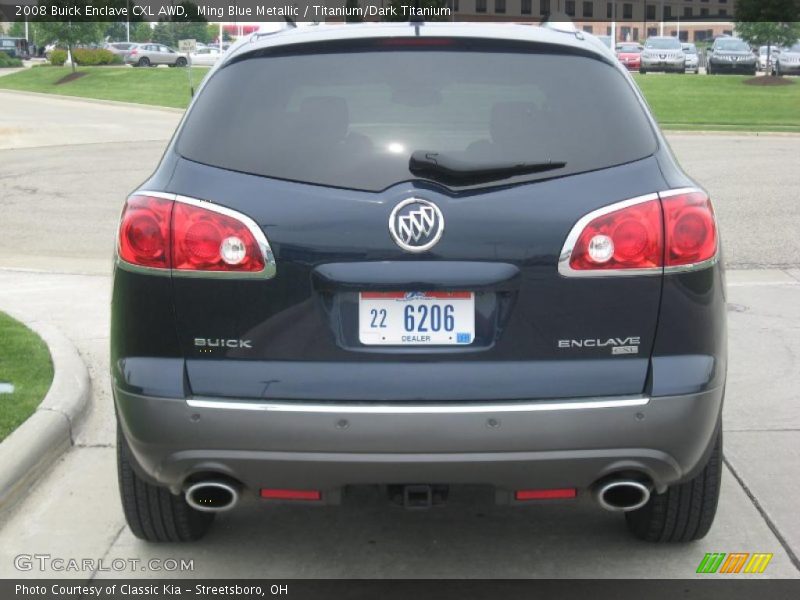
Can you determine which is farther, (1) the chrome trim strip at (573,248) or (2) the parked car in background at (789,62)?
(2) the parked car in background at (789,62)

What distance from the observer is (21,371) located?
21.0 feet

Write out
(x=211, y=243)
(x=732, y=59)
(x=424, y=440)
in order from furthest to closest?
(x=732, y=59)
(x=211, y=243)
(x=424, y=440)

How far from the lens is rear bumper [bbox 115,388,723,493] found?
350 centimetres

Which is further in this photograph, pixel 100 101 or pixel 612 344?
pixel 100 101

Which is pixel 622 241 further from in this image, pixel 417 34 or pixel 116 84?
pixel 116 84

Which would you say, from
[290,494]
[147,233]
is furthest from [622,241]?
[147,233]

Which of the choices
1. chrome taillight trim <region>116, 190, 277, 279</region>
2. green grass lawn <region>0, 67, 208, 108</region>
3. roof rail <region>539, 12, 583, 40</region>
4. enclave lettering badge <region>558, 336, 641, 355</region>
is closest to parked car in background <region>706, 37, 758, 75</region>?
green grass lawn <region>0, 67, 208, 108</region>

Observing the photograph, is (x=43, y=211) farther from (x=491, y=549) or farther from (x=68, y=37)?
(x=68, y=37)

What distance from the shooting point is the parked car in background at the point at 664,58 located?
47188 millimetres

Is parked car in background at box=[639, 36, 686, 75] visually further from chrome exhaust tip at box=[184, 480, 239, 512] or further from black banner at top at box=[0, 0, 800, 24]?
chrome exhaust tip at box=[184, 480, 239, 512]

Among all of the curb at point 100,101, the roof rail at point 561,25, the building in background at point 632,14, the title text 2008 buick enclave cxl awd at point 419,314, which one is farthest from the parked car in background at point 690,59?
the building in background at point 632,14

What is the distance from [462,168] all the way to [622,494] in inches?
44.5

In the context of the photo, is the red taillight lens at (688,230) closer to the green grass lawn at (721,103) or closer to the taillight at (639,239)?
the taillight at (639,239)

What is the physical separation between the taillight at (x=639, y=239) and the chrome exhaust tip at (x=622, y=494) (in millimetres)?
643
